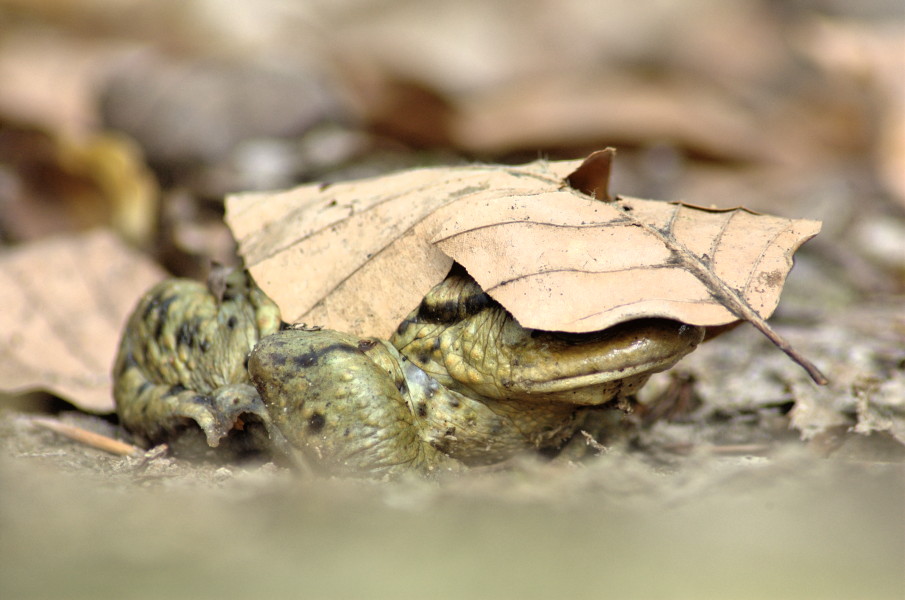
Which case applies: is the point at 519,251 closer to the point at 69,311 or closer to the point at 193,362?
the point at 193,362

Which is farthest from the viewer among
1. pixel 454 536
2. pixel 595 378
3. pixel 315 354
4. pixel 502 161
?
pixel 502 161

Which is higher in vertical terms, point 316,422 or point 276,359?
point 276,359

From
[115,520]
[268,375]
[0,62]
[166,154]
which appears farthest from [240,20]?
[115,520]

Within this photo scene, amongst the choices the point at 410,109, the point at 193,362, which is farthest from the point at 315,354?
the point at 410,109

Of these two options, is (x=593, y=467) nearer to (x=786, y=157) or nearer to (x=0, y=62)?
(x=786, y=157)

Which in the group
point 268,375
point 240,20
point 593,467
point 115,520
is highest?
point 240,20

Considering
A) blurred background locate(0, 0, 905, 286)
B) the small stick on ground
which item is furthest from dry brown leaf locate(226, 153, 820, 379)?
blurred background locate(0, 0, 905, 286)
